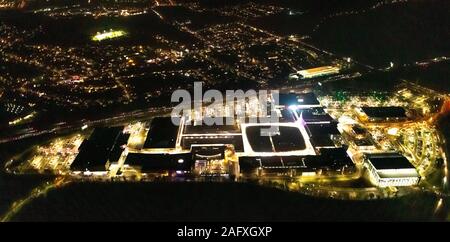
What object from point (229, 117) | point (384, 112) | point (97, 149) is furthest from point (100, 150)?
point (384, 112)

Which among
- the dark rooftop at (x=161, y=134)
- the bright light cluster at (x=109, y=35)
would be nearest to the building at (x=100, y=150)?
the dark rooftop at (x=161, y=134)

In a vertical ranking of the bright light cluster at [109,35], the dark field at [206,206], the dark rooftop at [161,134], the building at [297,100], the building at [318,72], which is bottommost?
the dark field at [206,206]

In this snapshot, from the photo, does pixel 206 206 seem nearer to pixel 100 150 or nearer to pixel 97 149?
pixel 100 150

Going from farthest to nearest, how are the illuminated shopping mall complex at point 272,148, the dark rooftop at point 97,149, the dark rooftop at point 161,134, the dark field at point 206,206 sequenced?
the dark rooftop at point 161,134
the dark rooftop at point 97,149
the illuminated shopping mall complex at point 272,148
the dark field at point 206,206

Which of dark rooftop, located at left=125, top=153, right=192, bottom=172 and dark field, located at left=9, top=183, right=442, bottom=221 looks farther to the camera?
dark rooftop, located at left=125, top=153, right=192, bottom=172

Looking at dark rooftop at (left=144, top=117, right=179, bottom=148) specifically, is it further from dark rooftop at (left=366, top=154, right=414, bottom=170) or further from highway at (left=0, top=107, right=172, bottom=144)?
dark rooftop at (left=366, top=154, right=414, bottom=170)

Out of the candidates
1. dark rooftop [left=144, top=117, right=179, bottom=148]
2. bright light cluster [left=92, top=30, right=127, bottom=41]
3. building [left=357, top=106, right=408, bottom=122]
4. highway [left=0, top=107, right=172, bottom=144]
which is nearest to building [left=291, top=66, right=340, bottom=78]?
building [left=357, top=106, right=408, bottom=122]

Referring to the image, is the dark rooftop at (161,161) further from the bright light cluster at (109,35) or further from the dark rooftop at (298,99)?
the bright light cluster at (109,35)
